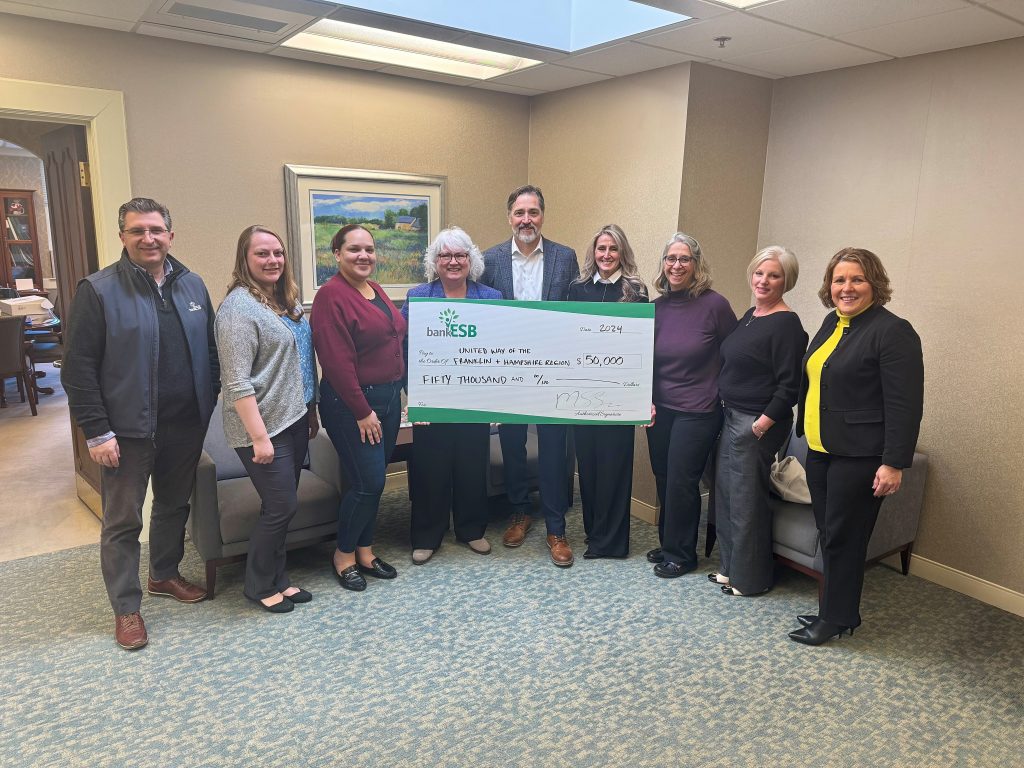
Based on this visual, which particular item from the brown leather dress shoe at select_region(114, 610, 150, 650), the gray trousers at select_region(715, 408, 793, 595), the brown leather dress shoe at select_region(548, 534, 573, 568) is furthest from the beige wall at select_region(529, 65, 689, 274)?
the brown leather dress shoe at select_region(114, 610, 150, 650)

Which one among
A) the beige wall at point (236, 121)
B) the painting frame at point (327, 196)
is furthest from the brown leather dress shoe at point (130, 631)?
the painting frame at point (327, 196)

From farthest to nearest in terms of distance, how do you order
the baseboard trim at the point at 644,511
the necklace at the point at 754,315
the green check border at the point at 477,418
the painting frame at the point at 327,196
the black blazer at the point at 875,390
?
the baseboard trim at the point at 644,511 → the painting frame at the point at 327,196 → the green check border at the point at 477,418 → the necklace at the point at 754,315 → the black blazer at the point at 875,390

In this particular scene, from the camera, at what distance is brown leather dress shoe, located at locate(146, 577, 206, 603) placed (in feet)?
9.64

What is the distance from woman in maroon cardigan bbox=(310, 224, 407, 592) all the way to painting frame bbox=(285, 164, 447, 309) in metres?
1.02

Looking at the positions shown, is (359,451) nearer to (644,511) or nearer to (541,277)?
(541,277)

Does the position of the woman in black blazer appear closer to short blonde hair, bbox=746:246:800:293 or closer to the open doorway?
short blonde hair, bbox=746:246:800:293

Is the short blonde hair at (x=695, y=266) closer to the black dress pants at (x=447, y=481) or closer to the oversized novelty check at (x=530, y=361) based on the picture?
the oversized novelty check at (x=530, y=361)

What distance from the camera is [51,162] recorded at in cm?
378

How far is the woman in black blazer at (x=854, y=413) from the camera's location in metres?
2.40

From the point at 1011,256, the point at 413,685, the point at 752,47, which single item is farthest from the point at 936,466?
the point at 413,685

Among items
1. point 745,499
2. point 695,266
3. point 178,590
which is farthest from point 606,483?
point 178,590

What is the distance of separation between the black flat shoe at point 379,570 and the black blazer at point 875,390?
74.7 inches

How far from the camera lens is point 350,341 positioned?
2.76m

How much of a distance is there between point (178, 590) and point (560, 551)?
66.0 inches
